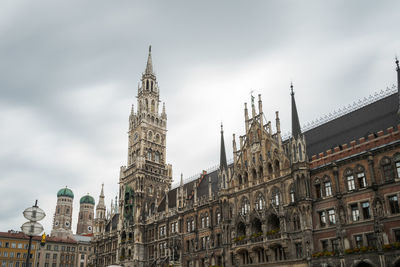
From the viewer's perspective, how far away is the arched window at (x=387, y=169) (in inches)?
1475

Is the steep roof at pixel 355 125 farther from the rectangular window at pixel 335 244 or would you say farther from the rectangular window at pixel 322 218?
the rectangular window at pixel 335 244

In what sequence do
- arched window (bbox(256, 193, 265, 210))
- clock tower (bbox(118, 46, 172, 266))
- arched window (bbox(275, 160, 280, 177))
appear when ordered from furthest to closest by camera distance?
clock tower (bbox(118, 46, 172, 266))
arched window (bbox(256, 193, 265, 210))
arched window (bbox(275, 160, 280, 177))

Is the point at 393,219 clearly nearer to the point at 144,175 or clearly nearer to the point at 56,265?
the point at 144,175

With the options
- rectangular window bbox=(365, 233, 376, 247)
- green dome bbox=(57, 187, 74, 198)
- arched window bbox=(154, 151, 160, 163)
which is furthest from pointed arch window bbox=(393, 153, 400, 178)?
green dome bbox=(57, 187, 74, 198)

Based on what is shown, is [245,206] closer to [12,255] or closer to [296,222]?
[296,222]

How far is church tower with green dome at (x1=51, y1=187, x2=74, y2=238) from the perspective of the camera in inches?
6756

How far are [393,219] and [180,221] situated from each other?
35778 mm

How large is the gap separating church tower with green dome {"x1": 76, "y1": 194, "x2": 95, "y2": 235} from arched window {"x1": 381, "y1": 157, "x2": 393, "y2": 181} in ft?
555

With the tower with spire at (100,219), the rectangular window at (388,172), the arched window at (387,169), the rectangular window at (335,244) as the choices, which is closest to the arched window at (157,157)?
the tower with spire at (100,219)

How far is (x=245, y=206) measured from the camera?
5100 cm

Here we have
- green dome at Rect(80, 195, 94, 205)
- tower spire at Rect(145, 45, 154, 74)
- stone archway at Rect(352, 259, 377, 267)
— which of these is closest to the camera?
stone archway at Rect(352, 259, 377, 267)

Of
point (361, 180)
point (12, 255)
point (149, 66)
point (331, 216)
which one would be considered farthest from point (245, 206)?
point (12, 255)

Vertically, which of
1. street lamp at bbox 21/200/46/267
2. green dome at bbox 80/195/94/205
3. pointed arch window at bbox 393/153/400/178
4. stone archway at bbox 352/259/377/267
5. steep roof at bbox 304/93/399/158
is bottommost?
stone archway at bbox 352/259/377/267

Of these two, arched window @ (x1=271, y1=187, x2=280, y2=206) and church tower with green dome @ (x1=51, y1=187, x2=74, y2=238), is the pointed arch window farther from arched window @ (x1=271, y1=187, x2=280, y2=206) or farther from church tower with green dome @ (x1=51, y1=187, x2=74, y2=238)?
church tower with green dome @ (x1=51, y1=187, x2=74, y2=238)
